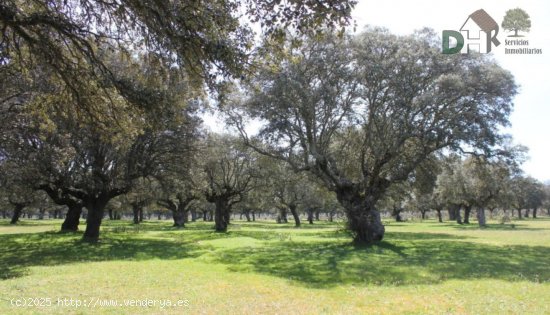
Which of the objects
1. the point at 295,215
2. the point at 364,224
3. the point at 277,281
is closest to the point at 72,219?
the point at 364,224

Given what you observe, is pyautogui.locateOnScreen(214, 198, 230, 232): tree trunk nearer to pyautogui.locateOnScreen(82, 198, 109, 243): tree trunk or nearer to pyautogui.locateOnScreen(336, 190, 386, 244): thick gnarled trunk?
pyautogui.locateOnScreen(82, 198, 109, 243): tree trunk

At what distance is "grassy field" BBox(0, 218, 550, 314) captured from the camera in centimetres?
1093

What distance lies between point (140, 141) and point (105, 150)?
382cm

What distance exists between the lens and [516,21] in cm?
2392

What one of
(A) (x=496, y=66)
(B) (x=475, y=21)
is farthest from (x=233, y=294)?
(A) (x=496, y=66)

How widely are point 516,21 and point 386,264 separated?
16.9m

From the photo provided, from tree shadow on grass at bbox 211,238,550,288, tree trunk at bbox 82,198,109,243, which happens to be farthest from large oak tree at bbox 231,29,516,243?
tree trunk at bbox 82,198,109,243

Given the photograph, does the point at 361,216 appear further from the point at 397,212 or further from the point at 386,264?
Answer: the point at 397,212

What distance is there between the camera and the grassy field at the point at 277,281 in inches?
430

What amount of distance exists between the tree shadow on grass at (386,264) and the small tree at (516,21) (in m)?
13.4

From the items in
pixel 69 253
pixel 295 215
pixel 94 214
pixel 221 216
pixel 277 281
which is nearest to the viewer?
pixel 277 281

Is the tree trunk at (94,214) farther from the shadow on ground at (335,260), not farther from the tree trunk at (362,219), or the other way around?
the tree trunk at (362,219)

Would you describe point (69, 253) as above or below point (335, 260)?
below

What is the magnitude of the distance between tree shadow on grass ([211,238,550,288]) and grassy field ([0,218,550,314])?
0.16ft
